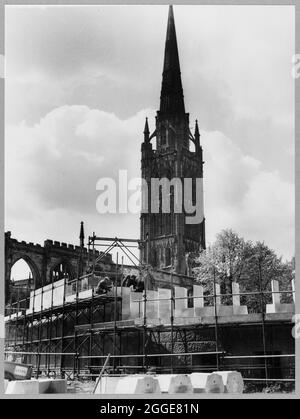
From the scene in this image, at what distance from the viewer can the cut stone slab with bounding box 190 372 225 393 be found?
1210 cm

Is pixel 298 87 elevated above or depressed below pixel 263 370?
above

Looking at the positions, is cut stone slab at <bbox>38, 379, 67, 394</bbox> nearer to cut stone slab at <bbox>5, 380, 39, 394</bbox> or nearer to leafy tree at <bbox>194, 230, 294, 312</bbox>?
cut stone slab at <bbox>5, 380, 39, 394</bbox>

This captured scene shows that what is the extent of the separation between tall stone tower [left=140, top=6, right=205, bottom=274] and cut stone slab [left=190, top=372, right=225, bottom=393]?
1996 inches

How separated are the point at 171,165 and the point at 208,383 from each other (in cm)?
5695

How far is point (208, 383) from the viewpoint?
1216cm

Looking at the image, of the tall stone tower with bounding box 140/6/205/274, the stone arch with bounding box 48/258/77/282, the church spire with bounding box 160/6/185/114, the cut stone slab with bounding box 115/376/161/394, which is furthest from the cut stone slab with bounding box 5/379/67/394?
the church spire with bounding box 160/6/185/114

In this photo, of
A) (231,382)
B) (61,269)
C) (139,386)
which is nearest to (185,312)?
(231,382)

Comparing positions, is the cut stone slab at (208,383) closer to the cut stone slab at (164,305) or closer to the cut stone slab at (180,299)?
the cut stone slab at (180,299)

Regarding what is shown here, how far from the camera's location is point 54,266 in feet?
199

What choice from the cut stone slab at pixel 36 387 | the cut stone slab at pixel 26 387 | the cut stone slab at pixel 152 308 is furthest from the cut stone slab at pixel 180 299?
the cut stone slab at pixel 26 387

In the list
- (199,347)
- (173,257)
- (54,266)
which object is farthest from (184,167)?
(199,347)

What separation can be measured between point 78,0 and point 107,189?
5212mm

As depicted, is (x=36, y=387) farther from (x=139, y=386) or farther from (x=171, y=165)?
(x=171, y=165)
